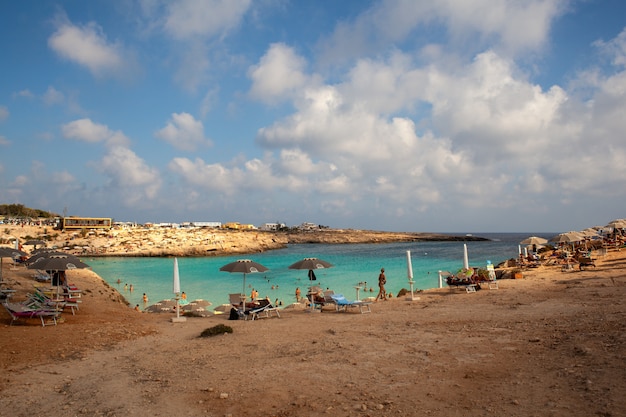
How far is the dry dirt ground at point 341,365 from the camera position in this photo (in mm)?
5570

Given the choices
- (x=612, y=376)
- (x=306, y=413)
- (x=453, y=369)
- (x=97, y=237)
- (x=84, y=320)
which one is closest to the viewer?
(x=306, y=413)

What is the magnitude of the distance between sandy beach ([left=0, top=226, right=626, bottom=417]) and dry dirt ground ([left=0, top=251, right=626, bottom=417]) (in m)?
0.03

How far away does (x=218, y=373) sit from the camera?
738 centimetres

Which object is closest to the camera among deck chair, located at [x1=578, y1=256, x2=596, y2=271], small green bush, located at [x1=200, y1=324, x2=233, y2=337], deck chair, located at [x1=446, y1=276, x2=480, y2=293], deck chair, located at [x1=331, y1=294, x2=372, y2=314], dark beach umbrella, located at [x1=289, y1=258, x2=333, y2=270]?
small green bush, located at [x1=200, y1=324, x2=233, y2=337]

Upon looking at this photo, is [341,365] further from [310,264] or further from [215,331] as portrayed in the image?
[310,264]

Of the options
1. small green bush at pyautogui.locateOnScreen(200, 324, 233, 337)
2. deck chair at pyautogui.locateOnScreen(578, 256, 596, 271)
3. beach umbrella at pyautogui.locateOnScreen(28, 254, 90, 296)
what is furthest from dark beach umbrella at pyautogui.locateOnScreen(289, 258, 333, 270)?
deck chair at pyautogui.locateOnScreen(578, 256, 596, 271)

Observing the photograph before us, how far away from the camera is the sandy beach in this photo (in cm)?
558

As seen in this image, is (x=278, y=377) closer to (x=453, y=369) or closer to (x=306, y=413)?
(x=306, y=413)

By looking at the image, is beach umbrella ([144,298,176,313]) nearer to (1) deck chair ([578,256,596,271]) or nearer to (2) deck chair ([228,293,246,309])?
(2) deck chair ([228,293,246,309])

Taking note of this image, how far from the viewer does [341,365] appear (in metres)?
7.41

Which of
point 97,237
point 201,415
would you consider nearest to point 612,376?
point 201,415

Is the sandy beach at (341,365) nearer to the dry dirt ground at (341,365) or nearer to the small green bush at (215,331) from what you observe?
the dry dirt ground at (341,365)

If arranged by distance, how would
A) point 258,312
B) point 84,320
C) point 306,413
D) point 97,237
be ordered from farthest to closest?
1. point 97,237
2. point 258,312
3. point 84,320
4. point 306,413

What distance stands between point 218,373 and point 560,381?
5.67 metres
